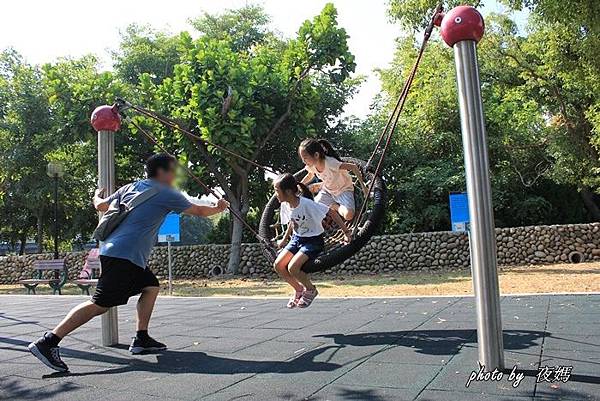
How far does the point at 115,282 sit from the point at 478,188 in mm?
2506

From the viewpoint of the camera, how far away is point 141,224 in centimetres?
379

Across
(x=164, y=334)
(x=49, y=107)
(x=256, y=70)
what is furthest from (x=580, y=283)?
(x=49, y=107)

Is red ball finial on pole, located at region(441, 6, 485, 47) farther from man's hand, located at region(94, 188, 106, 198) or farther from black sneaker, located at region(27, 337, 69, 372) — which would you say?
black sneaker, located at region(27, 337, 69, 372)

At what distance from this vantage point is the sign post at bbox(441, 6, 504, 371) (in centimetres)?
299

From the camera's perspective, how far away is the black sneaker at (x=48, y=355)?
11.4 feet

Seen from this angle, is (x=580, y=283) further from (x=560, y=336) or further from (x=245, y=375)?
(x=245, y=375)

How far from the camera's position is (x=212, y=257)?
18062 mm

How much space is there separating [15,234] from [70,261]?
11.2 meters

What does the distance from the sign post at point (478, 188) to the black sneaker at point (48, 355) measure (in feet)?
8.87

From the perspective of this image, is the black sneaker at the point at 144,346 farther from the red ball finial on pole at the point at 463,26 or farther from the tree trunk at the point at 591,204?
the tree trunk at the point at 591,204

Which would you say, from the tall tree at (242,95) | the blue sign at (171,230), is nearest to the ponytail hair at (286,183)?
the blue sign at (171,230)

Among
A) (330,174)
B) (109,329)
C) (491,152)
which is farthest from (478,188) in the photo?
(491,152)

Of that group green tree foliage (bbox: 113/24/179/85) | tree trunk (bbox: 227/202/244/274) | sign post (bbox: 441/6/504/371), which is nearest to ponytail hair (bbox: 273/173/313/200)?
sign post (bbox: 441/6/504/371)

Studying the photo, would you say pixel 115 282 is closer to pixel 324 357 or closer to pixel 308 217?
pixel 324 357
